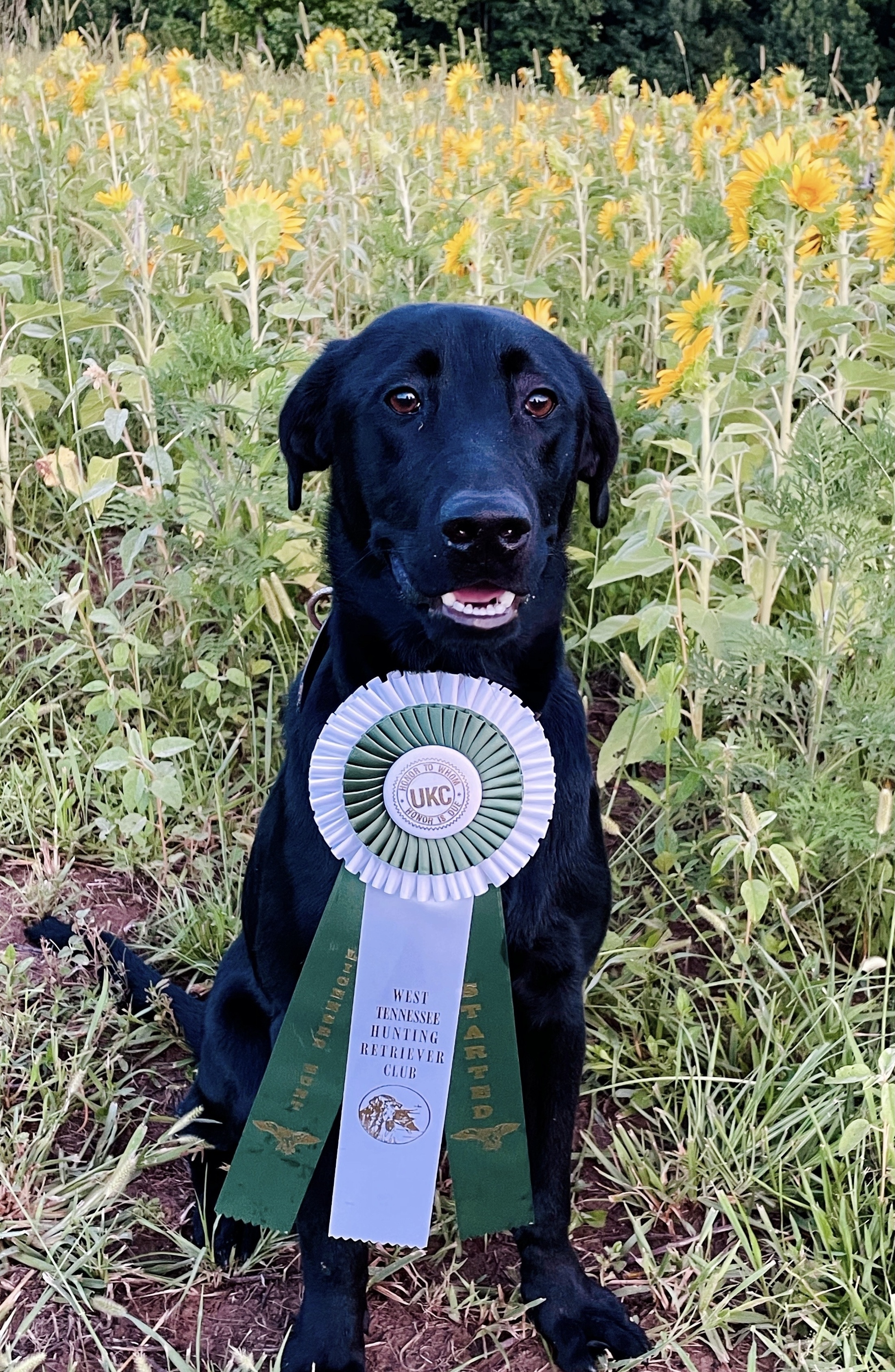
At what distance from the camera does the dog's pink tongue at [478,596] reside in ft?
5.05

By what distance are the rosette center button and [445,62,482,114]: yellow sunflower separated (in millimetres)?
3026

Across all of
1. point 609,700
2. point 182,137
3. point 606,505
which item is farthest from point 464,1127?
point 182,137

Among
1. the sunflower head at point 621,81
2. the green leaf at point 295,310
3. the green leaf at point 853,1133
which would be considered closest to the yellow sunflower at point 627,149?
the sunflower head at point 621,81

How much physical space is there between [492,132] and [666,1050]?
390cm

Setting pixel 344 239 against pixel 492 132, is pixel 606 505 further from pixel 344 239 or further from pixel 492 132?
pixel 492 132

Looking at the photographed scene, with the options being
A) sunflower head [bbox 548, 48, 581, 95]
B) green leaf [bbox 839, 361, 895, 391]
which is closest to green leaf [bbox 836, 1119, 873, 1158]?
green leaf [bbox 839, 361, 895, 391]

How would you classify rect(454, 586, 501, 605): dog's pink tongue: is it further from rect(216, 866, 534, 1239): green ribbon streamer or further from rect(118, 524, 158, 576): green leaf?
rect(118, 524, 158, 576): green leaf

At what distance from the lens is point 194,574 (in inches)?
101

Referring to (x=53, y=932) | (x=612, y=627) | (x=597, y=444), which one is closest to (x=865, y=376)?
(x=597, y=444)

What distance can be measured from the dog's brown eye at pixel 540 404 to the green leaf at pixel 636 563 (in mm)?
358

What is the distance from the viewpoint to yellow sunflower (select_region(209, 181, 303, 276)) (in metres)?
2.23

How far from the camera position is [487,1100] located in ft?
5.14

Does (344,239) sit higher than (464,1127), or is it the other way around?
(344,239)

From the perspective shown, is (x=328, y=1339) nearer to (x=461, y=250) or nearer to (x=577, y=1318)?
(x=577, y=1318)
